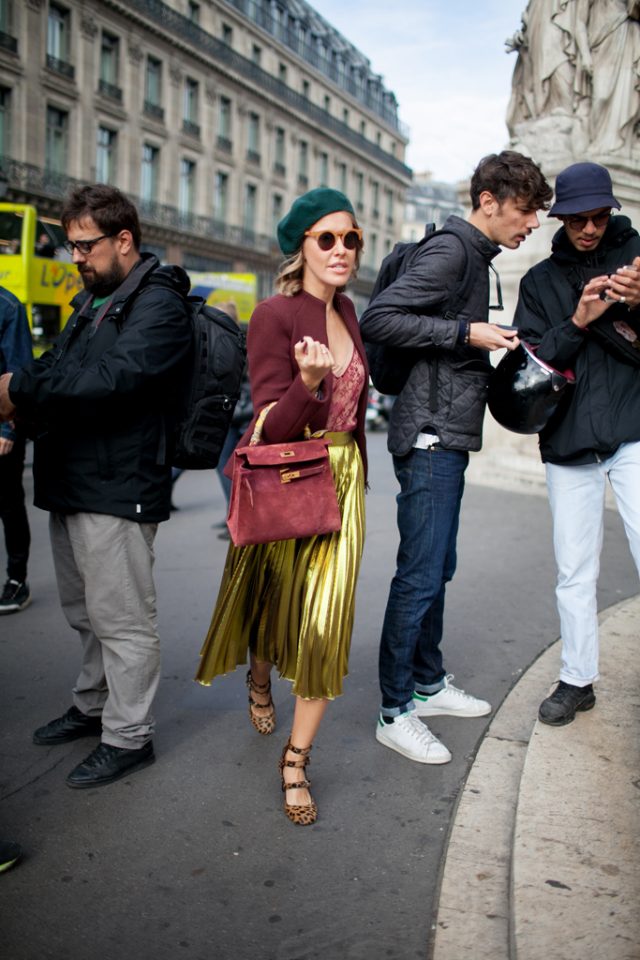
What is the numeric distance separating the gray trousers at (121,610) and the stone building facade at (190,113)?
3233 cm

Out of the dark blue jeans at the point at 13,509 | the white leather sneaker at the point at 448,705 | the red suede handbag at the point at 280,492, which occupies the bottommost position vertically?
the white leather sneaker at the point at 448,705

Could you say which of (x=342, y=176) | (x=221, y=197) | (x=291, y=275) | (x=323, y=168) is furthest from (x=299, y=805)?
(x=342, y=176)

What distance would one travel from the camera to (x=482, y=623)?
16.7 ft

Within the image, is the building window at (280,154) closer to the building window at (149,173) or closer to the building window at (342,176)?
the building window at (342,176)

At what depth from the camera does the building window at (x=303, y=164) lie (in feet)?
174

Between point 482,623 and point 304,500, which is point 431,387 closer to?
point 304,500

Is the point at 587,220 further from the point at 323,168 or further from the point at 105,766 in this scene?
the point at 323,168

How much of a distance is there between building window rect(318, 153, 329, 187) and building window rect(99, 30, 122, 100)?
18.6 meters

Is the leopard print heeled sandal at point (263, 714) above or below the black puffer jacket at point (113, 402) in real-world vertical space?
below

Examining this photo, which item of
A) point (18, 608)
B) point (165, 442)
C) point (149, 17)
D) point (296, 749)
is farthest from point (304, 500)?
point (149, 17)

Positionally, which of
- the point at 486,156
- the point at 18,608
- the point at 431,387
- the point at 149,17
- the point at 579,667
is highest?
the point at 149,17

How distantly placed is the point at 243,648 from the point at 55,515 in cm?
84

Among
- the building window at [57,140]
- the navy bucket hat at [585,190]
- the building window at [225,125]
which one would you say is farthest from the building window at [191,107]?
the navy bucket hat at [585,190]

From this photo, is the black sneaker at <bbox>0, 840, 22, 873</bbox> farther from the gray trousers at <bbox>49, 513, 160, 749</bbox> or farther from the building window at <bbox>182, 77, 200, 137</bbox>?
the building window at <bbox>182, 77, 200, 137</bbox>
